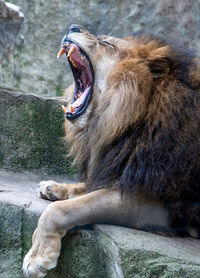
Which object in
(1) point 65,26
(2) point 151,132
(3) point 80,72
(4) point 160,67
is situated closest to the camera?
(2) point 151,132

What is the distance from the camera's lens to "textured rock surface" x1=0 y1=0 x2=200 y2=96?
7.23m

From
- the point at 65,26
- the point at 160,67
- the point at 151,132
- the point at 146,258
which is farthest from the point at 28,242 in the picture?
the point at 65,26

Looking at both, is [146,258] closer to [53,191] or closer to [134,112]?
[134,112]

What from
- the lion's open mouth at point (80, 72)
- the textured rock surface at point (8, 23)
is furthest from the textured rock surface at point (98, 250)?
the textured rock surface at point (8, 23)

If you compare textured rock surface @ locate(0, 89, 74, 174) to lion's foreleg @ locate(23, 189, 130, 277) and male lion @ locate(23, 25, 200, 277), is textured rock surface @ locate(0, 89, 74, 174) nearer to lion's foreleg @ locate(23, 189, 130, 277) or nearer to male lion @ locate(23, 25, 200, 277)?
male lion @ locate(23, 25, 200, 277)

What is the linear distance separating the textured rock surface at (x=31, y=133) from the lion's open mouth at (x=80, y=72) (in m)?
1.11

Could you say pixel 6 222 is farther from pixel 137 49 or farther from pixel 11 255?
pixel 137 49

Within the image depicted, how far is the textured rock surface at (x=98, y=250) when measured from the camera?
248 cm

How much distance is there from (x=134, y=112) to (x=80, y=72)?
48cm

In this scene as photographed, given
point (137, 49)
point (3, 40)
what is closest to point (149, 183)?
point (137, 49)

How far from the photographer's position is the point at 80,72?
3.17 meters

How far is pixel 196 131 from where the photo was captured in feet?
9.16

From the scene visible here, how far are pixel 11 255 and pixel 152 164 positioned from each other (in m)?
0.89

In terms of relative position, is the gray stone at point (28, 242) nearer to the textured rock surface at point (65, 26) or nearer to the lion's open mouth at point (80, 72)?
the lion's open mouth at point (80, 72)
